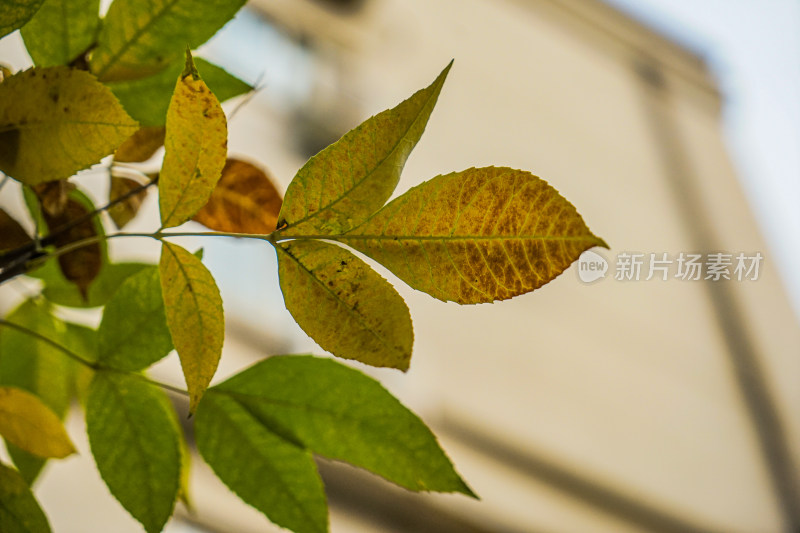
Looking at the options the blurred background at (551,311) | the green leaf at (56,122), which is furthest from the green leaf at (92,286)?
the blurred background at (551,311)

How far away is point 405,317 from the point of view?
15cm

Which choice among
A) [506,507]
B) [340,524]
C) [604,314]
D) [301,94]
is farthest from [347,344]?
[604,314]

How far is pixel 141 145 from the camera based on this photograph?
8.5 inches

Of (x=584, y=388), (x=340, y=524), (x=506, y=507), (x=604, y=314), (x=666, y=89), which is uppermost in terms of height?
(x=666, y=89)

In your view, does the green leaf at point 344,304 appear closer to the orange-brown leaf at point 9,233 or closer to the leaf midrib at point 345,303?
the leaf midrib at point 345,303

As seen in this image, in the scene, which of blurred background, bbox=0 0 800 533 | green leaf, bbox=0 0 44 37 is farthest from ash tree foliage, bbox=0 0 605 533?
blurred background, bbox=0 0 800 533

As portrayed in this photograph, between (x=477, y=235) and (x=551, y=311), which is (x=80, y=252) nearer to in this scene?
(x=477, y=235)

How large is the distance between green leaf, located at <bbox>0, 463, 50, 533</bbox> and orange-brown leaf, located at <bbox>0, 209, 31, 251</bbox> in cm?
7

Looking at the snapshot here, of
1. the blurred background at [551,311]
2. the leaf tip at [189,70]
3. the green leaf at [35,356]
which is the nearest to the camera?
the leaf tip at [189,70]

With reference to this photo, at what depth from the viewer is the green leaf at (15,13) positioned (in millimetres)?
141

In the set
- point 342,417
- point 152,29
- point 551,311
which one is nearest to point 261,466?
point 342,417

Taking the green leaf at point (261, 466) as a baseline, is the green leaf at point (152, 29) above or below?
above

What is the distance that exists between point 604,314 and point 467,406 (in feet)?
2.19

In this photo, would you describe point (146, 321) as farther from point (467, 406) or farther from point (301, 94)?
point (301, 94)
